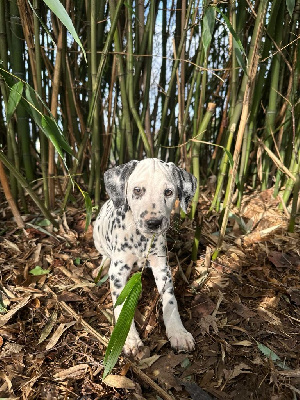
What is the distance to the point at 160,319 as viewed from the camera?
160 cm

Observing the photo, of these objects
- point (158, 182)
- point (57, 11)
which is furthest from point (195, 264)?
point (57, 11)

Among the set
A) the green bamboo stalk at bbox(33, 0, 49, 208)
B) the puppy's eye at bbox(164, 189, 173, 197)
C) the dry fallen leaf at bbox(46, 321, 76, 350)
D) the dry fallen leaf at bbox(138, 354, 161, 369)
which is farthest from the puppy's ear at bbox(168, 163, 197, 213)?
the green bamboo stalk at bbox(33, 0, 49, 208)

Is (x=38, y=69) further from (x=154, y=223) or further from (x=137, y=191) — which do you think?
(x=154, y=223)

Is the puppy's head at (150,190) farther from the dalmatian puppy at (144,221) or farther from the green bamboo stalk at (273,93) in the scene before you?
the green bamboo stalk at (273,93)

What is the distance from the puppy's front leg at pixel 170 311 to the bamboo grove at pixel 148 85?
441 mm

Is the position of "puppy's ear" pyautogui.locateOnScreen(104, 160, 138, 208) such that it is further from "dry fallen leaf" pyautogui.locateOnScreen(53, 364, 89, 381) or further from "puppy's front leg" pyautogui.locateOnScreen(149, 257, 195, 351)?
"dry fallen leaf" pyautogui.locateOnScreen(53, 364, 89, 381)

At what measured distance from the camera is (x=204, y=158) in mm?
2924

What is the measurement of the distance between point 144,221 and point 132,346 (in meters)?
0.50

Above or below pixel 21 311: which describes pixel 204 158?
above

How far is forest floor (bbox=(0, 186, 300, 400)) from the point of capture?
1.30 meters

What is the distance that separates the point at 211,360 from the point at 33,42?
173cm

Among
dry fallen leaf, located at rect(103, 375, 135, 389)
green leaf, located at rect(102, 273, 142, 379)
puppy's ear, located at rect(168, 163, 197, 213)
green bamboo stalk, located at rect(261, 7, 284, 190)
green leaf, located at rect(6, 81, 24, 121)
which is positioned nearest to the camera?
green leaf, located at rect(102, 273, 142, 379)

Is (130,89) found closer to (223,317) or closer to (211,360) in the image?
(223,317)

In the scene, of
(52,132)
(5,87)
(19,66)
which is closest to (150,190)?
(52,132)
